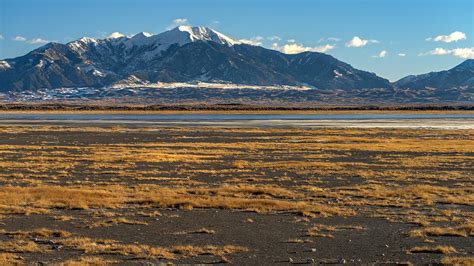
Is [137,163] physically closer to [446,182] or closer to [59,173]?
[59,173]

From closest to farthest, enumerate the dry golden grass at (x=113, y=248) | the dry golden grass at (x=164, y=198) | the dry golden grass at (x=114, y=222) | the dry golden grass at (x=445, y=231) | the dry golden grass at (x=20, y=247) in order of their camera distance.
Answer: the dry golden grass at (x=113, y=248)
the dry golden grass at (x=20, y=247)
the dry golden grass at (x=445, y=231)
the dry golden grass at (x=114, y=222)
the dry golden grass at (x=164, y=198)

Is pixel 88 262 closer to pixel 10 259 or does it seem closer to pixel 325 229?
pixel 10 259

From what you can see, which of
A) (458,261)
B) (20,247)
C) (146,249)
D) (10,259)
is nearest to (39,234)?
(20,247)

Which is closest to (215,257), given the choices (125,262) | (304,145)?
(125,262)

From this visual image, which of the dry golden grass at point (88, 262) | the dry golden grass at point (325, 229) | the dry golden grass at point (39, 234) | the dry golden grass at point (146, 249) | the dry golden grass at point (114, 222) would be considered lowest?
the dry golden grass at point (114, 222)

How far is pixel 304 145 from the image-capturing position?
187 ft

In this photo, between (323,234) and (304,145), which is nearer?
(323,234)

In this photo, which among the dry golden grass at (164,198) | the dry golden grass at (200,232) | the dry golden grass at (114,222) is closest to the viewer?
the dry golden grass at (200,232)

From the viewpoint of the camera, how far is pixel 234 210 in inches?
882

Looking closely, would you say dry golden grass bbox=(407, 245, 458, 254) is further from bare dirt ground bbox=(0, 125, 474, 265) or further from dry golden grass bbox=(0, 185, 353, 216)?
dry golden grass bbox=(0, 185, 353, 216)

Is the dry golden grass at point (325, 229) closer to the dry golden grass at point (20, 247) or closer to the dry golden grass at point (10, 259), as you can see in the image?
the dry golden grass at point (20, 247)

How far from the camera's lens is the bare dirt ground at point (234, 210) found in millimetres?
15969

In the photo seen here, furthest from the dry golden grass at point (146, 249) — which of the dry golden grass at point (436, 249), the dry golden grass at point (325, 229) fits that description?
the dry golden grass at point (436, 249)

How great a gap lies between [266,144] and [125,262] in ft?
145
